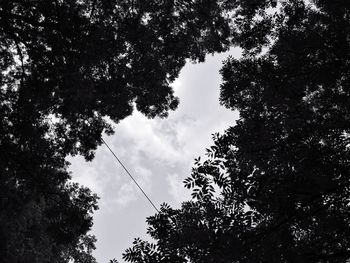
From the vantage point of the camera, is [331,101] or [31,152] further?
[31,152]

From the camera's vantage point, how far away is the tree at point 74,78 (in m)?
10.2

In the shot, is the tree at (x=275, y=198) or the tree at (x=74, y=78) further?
the tree at (x=74, y=78)

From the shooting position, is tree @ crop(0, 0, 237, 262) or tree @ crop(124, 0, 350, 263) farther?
tree @ crop(0, 0, 237, 262)

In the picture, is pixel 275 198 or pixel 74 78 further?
pixel 74 78

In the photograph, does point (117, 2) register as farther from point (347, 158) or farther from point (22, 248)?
point (22, 248)

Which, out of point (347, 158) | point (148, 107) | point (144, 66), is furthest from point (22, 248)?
point (347, 158)

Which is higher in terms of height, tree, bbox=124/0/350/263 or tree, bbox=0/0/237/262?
tree, bbox=0/0/237/262

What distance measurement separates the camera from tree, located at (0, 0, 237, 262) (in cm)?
1020

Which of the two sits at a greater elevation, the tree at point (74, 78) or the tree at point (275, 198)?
the tree at point (74, 78)

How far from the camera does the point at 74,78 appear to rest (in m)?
9.73

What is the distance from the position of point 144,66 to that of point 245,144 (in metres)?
6.83

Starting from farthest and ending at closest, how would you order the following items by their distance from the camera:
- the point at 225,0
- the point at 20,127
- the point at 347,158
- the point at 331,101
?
1. the point at 225,0
2. the point at 20,127
3. the point at 331,101
4. the point at 347,158

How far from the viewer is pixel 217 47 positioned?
13297mm

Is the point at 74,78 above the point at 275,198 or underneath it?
above
